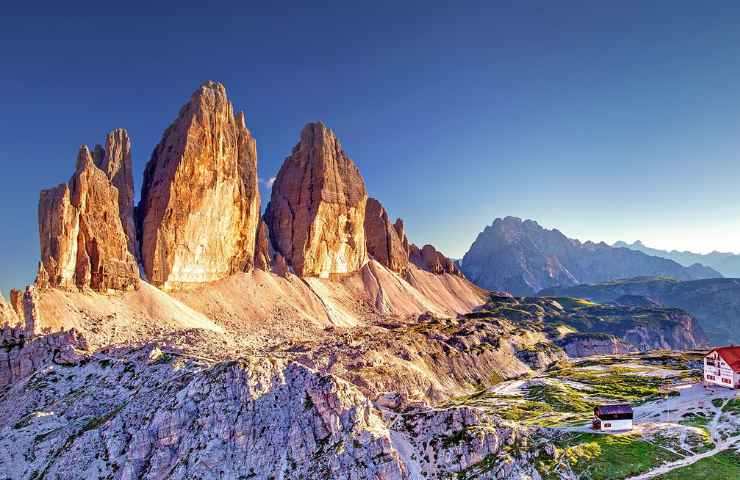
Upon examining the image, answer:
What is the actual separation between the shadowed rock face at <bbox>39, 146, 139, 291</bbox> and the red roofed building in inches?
5087

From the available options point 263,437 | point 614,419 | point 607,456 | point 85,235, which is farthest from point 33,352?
point 614,419

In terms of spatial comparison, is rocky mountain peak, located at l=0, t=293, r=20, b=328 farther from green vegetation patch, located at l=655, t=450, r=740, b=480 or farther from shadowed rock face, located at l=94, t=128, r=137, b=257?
green vegetation patch, located at l=655, t=450, r=740, b=480

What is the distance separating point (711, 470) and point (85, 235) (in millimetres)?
131856

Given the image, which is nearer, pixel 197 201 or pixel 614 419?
pixel 614 419

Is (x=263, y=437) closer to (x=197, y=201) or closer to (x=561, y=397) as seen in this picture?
(x=561, y=397)

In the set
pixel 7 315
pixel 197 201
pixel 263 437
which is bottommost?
pixel 263 437

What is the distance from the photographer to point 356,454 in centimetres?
4953

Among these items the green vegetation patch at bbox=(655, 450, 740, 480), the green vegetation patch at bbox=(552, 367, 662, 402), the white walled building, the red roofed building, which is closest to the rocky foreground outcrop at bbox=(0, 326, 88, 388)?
the white walled building

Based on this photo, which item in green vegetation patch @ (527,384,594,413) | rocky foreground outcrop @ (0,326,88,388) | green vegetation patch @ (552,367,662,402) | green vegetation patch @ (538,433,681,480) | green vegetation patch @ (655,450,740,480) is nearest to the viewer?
green vegetation patch @ (655,450,740,480)

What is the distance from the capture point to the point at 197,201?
153 meters

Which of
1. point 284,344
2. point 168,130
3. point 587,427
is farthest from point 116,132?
point 587,427

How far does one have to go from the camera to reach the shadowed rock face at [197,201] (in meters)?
146

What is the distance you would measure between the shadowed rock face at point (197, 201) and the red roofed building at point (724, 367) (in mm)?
130404

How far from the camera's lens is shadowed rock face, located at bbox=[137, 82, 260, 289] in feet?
481
